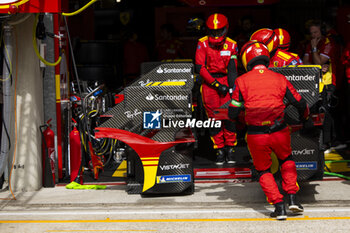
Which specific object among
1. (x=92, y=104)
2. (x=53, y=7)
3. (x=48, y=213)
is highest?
(x=53, y=7)

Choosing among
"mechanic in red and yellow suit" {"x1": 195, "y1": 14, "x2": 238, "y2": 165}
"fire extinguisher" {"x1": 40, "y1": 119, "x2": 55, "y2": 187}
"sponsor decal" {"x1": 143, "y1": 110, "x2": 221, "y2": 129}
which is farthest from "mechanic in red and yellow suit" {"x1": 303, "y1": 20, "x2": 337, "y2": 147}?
"fire extinguisher" {"x1": 40, "y1": 119, "x2": 55, "y2": 187}

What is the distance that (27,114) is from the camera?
28.4 ft

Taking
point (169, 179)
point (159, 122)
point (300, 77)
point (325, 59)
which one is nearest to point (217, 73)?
point (325, 59)

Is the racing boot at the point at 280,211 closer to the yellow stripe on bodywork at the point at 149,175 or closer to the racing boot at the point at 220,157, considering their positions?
Answer: the yellow stripe on bodywork at the point at 149,175

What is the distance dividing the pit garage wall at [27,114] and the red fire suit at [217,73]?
2659 millimetres

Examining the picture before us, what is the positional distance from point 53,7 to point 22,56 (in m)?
0.96

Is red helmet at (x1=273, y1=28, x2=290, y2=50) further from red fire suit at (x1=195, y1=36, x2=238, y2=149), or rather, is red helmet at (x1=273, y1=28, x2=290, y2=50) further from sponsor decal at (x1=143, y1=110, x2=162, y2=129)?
sponsor decal at (x1=143, y1=110, x2=162, y2=129)

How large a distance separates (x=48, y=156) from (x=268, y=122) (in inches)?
128

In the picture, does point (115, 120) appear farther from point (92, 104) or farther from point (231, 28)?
point (231, 28)

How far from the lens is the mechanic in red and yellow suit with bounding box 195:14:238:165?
10.1 m

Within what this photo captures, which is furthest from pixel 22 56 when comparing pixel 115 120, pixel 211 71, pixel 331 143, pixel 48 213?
A: pixel 331 143

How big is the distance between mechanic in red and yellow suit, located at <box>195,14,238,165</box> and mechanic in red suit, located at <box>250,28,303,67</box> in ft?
3.14

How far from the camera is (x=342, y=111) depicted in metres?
12.8

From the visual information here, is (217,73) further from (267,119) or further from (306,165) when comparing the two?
(267,119)
